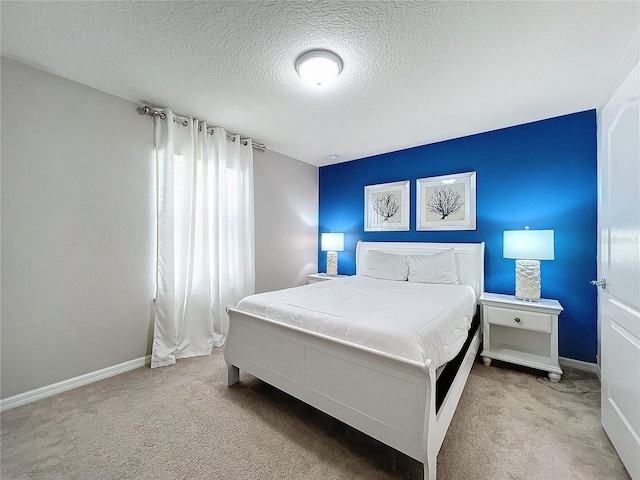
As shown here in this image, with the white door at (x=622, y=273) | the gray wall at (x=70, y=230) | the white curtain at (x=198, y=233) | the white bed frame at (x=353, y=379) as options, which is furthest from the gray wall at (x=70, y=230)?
the white door at (x=622, y=273)

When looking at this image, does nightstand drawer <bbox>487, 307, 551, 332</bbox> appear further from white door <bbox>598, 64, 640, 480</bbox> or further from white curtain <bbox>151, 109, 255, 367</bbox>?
white curtain <bbox>151, 109, 255, 367</bbox>

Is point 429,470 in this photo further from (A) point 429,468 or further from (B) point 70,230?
(B) point 70,230

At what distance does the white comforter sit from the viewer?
4.69ft

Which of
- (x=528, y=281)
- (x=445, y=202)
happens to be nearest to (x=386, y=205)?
(x=445, y=202)

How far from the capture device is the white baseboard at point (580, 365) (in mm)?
2404

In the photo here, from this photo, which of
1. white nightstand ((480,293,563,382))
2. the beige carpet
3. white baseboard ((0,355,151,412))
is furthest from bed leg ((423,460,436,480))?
white baseboard ((0,355,151,412))

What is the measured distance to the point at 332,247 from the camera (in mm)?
4129

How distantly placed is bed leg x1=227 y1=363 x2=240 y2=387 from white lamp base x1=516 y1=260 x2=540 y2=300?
9.06 feet

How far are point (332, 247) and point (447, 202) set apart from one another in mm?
1756

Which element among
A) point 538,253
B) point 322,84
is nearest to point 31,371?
point 322,84

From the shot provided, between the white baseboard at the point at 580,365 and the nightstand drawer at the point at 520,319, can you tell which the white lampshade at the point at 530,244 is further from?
the white baseboard at the point at 580,365

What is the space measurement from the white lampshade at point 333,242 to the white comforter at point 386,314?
1.37 m

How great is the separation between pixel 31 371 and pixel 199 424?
140 cm

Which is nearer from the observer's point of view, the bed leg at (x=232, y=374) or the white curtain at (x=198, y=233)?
the bed leg at (x=232, y=374)
